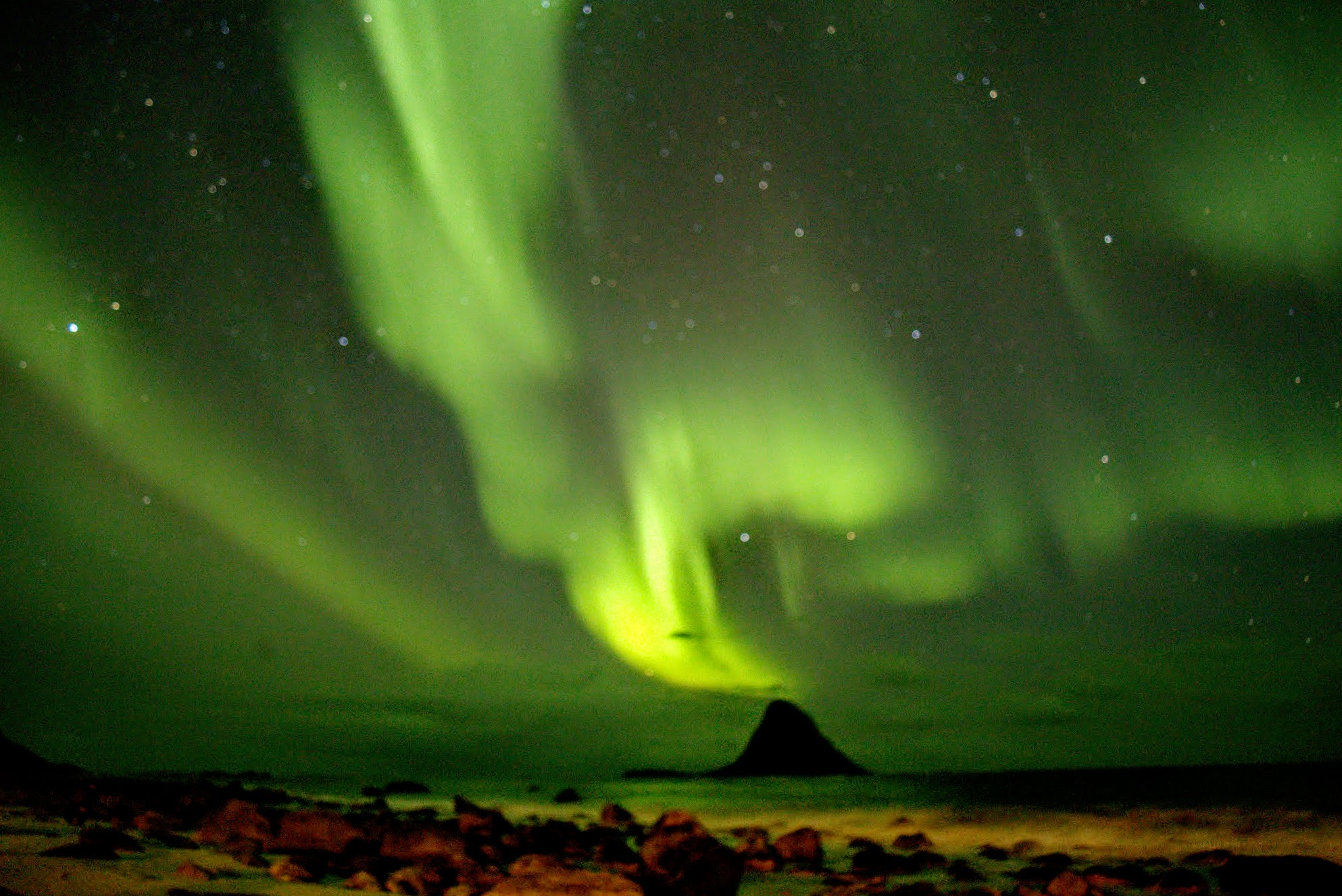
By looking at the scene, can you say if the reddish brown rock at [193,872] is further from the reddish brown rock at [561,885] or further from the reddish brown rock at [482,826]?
the reddish brown rock at [482,826]

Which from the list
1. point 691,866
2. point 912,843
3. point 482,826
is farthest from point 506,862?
point 912,843

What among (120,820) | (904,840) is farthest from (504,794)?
(120,820)

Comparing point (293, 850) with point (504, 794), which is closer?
point (293, 850)

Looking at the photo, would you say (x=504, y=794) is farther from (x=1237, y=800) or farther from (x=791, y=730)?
(x=791, y=730)

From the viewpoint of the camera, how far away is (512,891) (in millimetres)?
7957

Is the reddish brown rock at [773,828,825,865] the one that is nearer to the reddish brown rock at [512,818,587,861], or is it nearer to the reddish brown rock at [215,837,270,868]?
the reddish brown rock at [512,818,587,861]

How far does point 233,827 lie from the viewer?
1118cm

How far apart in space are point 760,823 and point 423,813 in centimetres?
1474

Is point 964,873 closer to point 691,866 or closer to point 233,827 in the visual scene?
point 691,866

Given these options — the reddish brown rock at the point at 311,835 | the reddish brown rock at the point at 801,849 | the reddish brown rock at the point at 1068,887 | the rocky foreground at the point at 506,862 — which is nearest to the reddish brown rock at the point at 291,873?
the rocky foreground at the point at 506,862

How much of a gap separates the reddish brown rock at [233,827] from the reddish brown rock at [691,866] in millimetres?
4277

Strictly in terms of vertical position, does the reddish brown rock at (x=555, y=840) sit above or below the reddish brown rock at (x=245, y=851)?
below

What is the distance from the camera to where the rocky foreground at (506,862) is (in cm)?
812

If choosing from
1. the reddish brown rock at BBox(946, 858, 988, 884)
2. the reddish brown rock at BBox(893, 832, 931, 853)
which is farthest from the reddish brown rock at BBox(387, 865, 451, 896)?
the reddish brown rock at BBox(893, 832, 931, 853)
